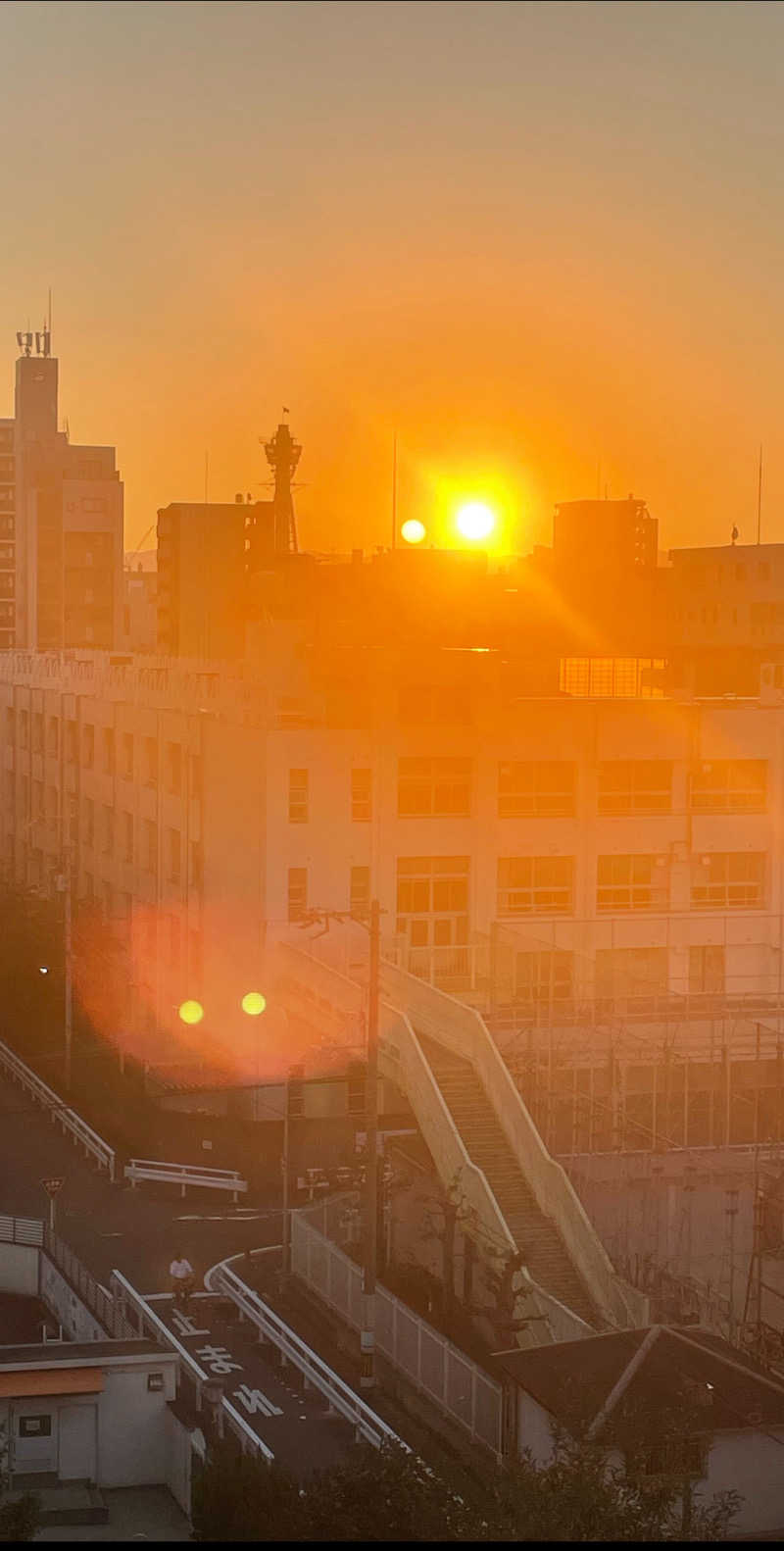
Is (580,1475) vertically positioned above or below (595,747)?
below

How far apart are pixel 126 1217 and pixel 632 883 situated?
543 inches

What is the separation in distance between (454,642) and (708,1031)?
107 ft

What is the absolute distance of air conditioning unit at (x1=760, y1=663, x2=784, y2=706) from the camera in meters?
40.6

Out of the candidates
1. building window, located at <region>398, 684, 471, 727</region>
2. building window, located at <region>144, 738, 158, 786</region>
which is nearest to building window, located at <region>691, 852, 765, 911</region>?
building window, located at <region>398, 684, 471, 727</region>

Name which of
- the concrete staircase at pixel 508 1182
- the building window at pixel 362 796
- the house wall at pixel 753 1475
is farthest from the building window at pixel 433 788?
the house wall at pixel 753 1475

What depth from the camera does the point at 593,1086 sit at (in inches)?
1217

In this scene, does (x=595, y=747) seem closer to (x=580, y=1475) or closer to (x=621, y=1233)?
(x=621, y=1233)

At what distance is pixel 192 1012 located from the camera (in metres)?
37.6

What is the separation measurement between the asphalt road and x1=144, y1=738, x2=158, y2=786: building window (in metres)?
11.1

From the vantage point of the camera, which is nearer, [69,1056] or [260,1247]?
[260,1247]

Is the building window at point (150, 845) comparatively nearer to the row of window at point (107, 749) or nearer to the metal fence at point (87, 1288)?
the row of window at point (107, 749)

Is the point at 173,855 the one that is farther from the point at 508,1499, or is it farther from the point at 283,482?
the point at 283,482

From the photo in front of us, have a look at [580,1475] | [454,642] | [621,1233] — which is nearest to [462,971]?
[621,1233]

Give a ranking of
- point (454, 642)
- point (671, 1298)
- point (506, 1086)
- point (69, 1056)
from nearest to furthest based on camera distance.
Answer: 1. point (671, 1298)
2. point (506, 1086)
3. point (69, 1056)
4. point (454, 642)
